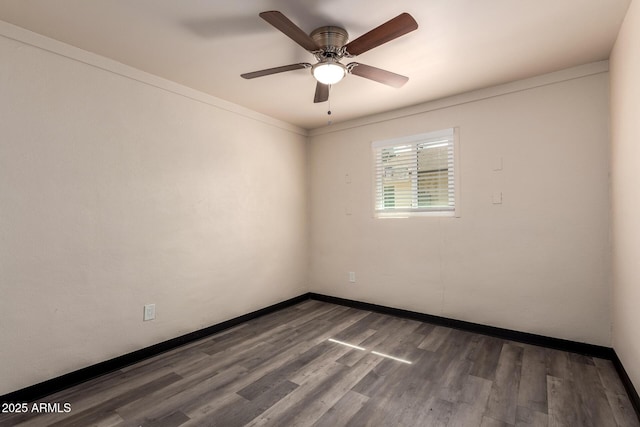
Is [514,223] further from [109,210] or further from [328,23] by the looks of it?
[109,210]

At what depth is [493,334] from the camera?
9.72 feet

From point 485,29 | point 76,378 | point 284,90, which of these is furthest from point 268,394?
point 485,29

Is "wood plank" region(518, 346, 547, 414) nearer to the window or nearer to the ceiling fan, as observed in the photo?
the window

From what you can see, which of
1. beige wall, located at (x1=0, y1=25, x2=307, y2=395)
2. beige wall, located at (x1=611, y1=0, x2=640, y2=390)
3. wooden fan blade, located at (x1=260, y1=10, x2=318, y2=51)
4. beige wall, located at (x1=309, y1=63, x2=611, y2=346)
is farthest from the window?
wooden fan blade, located at (x1=260, y1=10, x2=318, y2=51)

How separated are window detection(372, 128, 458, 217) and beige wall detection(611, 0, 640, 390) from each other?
1256mm

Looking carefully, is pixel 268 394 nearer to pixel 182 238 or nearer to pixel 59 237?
pixel 182 238

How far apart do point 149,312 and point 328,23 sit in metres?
2.71

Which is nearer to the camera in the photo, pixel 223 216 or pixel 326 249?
pixel 223 216

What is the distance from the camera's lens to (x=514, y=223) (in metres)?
2.87

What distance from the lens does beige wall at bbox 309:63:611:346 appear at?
2.54 m

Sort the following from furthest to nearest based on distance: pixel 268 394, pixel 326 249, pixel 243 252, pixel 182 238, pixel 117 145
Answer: pixel 326 249 → pixel 243 252 → pixel 182 238 → pixel 117 145 → pixel 268 394

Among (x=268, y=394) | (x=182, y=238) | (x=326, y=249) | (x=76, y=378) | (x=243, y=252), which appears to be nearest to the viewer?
(x=268, y=394)

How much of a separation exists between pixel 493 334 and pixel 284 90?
321cm

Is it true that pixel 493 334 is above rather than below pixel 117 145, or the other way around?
below
